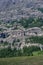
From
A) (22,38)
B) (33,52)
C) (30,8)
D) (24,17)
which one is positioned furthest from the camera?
(30,8)

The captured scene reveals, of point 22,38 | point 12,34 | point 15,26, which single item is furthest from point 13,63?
point 15,26

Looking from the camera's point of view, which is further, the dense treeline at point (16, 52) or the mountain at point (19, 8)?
the mountain at point (19, 8)

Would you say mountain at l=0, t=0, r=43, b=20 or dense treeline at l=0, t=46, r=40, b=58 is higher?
mountain at l=0, t=0, r=43, b=20

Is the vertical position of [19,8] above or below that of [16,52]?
above

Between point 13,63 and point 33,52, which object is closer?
point 13,63

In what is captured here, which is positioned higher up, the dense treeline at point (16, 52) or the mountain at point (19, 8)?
the mountain at point (19, 8)

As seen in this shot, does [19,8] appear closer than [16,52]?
No

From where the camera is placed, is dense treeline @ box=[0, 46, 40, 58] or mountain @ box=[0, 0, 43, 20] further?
mountain @ box=[0, 0, 43, 20]

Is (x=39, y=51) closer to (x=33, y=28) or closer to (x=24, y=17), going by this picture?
(x=33, y=28)
